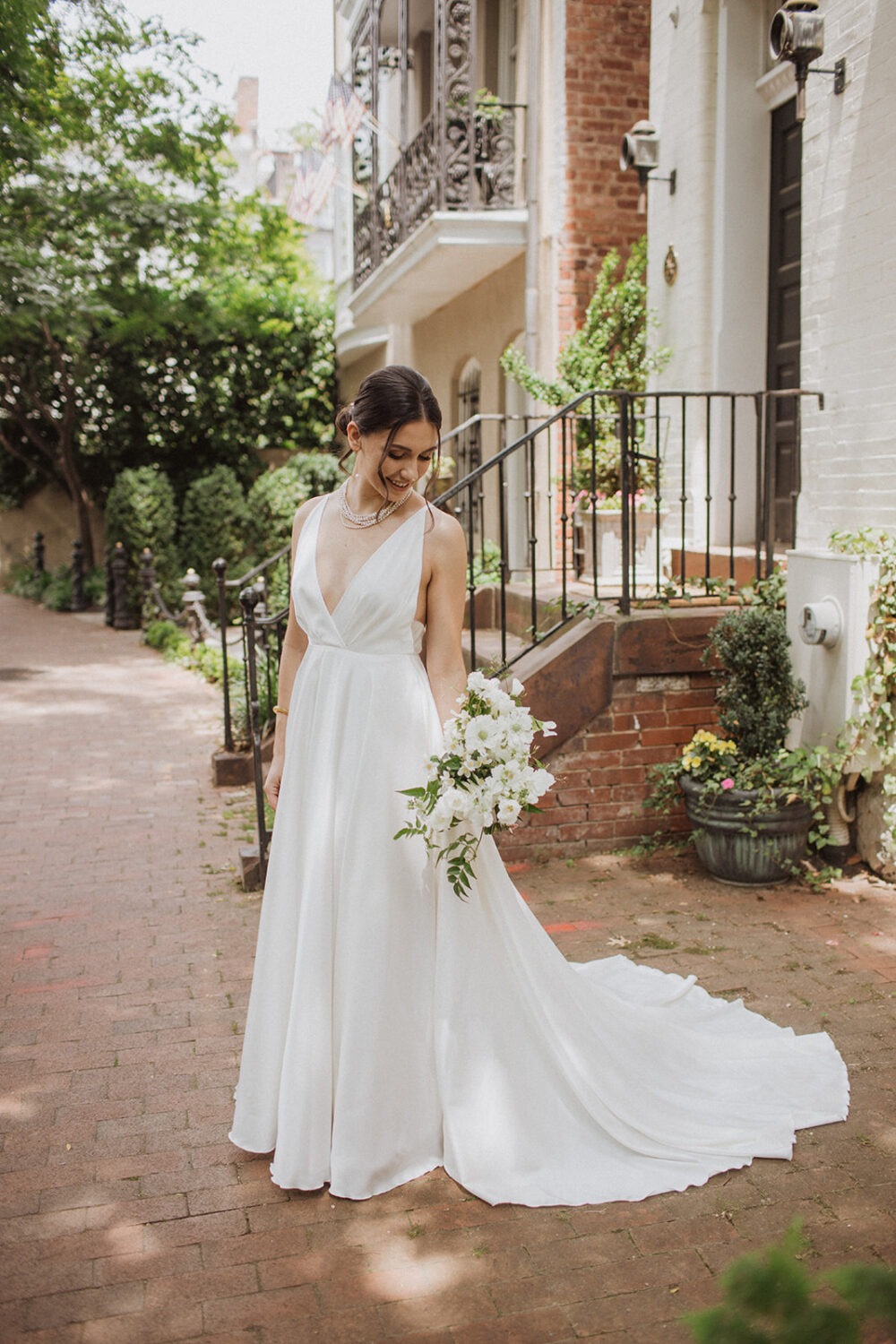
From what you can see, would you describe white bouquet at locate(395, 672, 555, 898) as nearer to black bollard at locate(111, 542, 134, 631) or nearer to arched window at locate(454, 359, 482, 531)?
arched window at locate(454, 359, 482, 531)

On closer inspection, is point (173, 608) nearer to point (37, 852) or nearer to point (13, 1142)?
point (37, 852)

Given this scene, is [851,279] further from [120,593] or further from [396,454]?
[120,593]

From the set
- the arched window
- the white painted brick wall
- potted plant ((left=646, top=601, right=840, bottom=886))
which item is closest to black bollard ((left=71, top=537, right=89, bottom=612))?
the arched window

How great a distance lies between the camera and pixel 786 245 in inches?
282

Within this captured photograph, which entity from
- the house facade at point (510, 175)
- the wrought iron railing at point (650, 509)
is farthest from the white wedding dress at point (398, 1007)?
the house facade at point (510, 175)

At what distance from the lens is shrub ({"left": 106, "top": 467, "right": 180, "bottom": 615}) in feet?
51.9

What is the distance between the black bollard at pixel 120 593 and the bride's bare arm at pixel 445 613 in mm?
13284

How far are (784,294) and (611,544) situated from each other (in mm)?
1817

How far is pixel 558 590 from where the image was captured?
277 inches

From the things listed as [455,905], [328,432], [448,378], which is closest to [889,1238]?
[455,905]

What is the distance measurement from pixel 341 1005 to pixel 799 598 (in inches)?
133

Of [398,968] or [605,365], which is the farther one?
[605,365]

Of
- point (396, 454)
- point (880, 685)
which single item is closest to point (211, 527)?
point (880, 685)

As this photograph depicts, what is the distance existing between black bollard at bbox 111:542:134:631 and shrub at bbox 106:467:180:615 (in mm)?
→ 105
